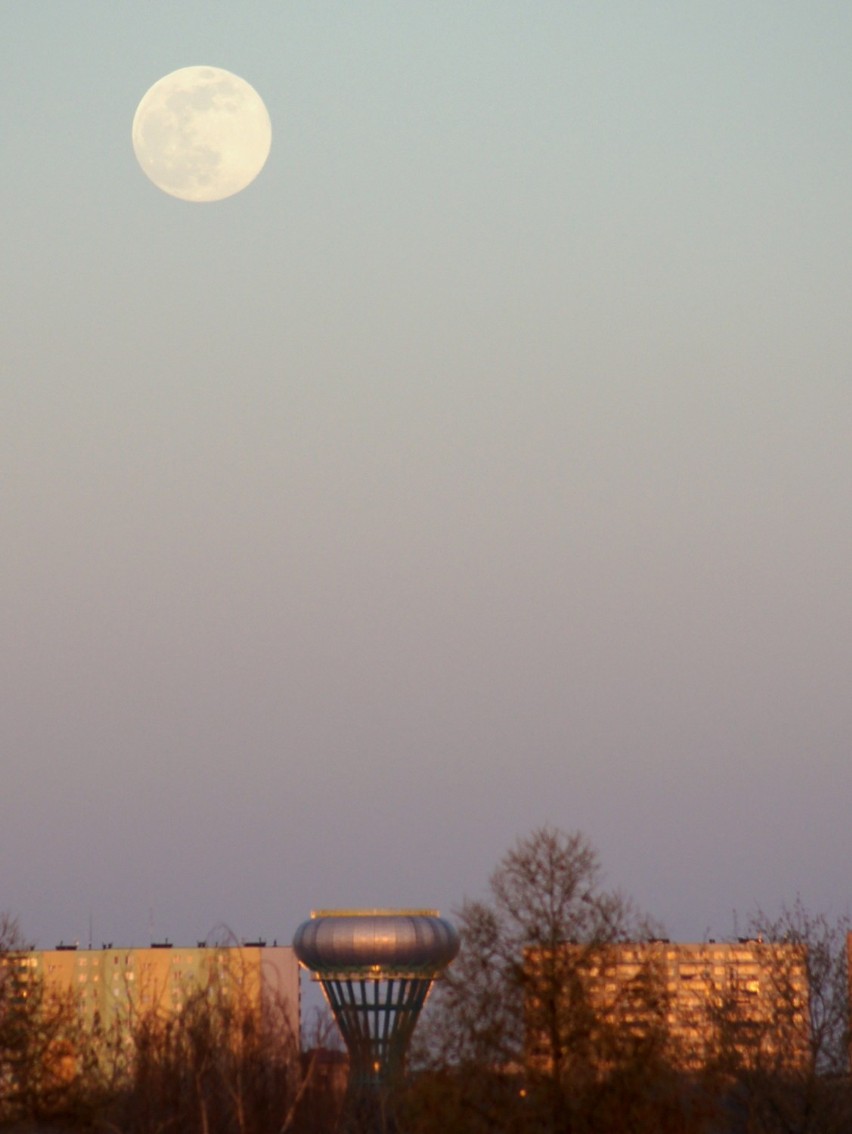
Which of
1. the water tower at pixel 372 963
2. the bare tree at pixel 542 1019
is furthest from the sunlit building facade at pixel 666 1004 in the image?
the water tower at pixel 372 963

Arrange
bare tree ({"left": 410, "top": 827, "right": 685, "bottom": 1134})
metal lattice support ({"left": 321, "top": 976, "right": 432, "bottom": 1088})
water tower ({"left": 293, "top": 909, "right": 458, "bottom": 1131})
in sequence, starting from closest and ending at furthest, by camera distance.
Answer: bare tree ({"left": 410, "top": 827, "right": 685, "bottom": 1134}), metal lattice support ({"left": 321, "top": 976, "right": 432, "bottom": 1088}), water tower ({"left": 293, "top": 909, "right": 458, "bottom": 1131})

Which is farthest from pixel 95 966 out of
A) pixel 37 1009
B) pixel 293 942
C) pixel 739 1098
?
pixel 739 1098

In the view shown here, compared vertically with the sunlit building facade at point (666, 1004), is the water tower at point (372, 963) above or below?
above

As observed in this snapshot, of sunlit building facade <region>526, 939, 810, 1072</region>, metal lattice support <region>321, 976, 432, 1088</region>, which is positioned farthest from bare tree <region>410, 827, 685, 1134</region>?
metal lattice support <region>321, 976, 432, 1088</region>

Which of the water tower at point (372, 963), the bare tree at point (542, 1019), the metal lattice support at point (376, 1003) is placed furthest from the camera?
the water tower at point (372, 963)

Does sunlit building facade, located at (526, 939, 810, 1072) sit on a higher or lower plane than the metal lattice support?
lower

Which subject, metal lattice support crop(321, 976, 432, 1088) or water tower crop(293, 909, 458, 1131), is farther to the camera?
water tower crop(293, 909, 458, 1131)

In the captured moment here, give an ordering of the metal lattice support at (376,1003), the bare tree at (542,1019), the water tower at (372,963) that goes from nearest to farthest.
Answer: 1. the bare tree at (542,1019)
2. the metal lattice support at (376,1003)
3. the water tower at (372,963)

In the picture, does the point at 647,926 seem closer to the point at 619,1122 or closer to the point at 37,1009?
the point at 619,1122

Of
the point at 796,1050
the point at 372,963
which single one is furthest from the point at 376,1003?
the point at 796,1050

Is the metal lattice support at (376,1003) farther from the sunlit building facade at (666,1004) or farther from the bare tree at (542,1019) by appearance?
the bare tree at (542,1019)

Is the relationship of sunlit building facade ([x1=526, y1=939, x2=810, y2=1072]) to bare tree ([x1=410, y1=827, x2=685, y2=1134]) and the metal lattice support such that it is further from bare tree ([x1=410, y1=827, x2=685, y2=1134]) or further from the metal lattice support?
the metal lattice support

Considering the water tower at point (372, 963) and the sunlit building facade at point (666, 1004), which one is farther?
the water tower at point (372, 963)

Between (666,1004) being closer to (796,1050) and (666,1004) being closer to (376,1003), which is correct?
(796,1050)
